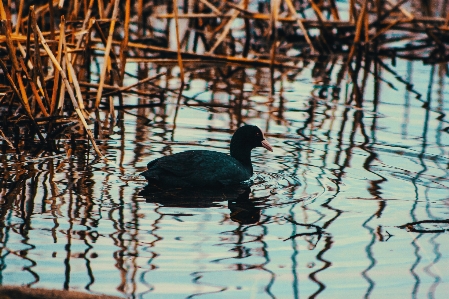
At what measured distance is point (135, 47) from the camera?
1066cm

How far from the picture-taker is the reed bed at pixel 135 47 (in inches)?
275

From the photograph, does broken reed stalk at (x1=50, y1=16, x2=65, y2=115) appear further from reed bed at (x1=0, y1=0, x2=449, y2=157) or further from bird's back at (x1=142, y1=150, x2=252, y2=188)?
bird's back at (x1=142, y1=150, x2=252, y2=188)

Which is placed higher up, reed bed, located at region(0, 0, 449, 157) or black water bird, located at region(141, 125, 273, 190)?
reed bed, located at region(0, 0, 449, 157)

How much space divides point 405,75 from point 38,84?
628 centimetres

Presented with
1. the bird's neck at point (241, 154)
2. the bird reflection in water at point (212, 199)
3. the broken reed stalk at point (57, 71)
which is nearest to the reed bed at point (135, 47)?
the broken reed stalk at point (57, 71)

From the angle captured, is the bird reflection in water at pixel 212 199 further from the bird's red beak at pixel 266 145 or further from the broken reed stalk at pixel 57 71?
the broken reed stalk at pixel 57 71

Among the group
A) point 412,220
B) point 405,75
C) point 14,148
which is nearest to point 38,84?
point 14,148

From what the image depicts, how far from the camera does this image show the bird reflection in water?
550cm

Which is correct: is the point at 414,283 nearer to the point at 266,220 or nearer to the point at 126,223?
the point at 266,220

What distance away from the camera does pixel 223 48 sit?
1302 centimetres

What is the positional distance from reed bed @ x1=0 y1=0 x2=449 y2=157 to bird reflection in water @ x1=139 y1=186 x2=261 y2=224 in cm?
79

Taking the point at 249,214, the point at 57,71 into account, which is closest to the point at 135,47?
the point at 57,71

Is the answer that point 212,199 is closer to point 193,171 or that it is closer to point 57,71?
point 193,171

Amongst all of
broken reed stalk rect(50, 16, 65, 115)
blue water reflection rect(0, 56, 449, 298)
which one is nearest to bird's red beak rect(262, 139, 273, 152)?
blue water reflection rect(0, 56, 449, 298)
